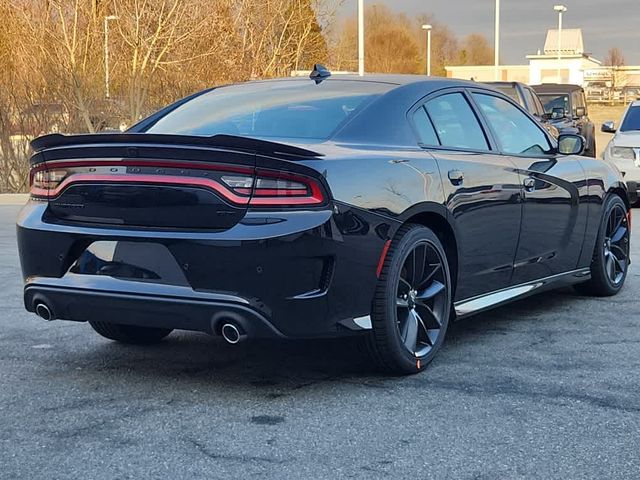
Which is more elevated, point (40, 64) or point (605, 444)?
point (40, 64)

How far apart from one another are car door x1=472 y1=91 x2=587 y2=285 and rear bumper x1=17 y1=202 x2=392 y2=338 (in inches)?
64.2

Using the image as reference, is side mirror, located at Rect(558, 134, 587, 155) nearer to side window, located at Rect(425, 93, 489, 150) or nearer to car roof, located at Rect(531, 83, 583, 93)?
side window, located at Rect(425, 93, 489, 150)

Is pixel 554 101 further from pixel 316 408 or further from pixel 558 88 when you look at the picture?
pixel 316 408

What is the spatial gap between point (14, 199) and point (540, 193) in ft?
38.0

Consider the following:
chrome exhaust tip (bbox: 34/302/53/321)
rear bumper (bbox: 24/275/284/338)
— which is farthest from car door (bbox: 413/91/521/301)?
chrome exhaust tip (bbox: 34/302/53/321)

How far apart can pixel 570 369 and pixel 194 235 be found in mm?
2035

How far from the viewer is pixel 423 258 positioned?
4.79 metres

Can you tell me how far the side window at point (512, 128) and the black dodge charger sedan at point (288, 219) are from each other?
21cm

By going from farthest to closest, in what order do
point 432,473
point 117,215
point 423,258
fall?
point 423,258, point 117,215, point 432,473

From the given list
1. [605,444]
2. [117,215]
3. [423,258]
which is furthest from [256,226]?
[605,444]

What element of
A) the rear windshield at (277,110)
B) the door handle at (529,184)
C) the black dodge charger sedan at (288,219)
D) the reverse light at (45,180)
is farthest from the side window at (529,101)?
Result: the reverse light at (45,180)

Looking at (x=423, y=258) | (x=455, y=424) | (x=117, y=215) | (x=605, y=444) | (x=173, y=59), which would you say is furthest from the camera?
(x=173, y=59)

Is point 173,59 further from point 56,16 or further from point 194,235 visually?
point 194,235

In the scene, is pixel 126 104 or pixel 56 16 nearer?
pixel 126 104
